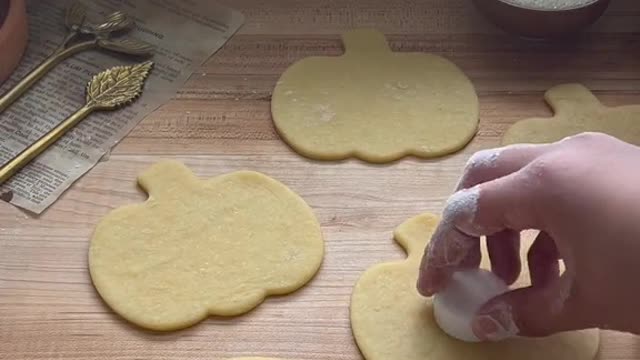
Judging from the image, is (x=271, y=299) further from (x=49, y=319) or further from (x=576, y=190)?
(x=576, y=190)

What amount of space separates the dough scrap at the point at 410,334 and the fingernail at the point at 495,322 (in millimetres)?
29

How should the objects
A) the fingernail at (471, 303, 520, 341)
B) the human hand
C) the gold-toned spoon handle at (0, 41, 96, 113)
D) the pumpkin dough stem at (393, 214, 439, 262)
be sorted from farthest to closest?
1. the gold-toned spoon handle at (0, 41, 96, 113)
2. the pumpkin dough stem at (393, 214, 439, 262)
3. the fingernail at (471, 303, 520, 341)
4. the human hand

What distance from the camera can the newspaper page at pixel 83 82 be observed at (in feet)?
3.11

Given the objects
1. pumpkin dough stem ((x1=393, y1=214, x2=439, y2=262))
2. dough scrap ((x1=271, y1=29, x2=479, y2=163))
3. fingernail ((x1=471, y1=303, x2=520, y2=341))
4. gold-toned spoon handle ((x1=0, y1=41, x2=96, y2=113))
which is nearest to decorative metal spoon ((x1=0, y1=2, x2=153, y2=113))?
gold-toned spoon handle ((x1=0, y1=41, x2=96, y2=113))

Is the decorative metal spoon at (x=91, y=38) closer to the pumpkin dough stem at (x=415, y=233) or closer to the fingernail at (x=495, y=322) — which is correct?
the pumpkin dough stem at (x=415, y=233)

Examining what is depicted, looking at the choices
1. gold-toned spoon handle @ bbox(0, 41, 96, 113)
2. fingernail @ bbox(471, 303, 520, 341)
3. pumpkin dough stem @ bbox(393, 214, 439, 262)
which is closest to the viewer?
fingernail @ bbox(471, 303, 520, 341)

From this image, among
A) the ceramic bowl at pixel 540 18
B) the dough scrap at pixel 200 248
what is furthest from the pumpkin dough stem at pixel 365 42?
the dough scrap at pixel 200 248

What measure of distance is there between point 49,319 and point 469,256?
378mm

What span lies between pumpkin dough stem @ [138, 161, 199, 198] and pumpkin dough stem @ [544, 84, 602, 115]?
0.40 metres

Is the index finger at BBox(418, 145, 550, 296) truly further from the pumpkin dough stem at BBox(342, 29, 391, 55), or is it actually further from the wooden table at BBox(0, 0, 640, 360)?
the pumpkin dough stem at BBox(342, 29, 391, 55)

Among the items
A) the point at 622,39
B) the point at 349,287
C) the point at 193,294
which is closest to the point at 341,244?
the point at 349,287

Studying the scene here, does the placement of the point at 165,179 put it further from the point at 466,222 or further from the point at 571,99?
the point at 571,99

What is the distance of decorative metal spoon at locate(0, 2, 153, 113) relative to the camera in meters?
1.06

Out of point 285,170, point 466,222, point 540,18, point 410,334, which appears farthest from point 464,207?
point 540,18
